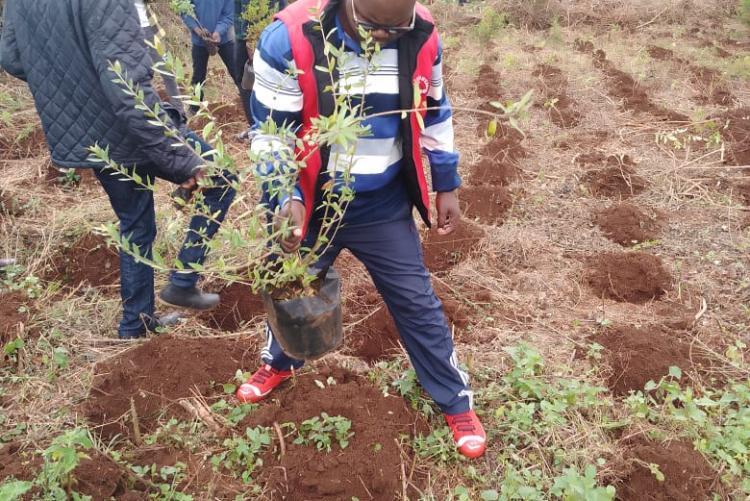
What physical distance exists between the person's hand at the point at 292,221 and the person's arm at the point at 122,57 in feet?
1.38

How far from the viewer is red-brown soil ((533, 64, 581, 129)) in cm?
546

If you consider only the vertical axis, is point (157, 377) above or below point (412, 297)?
below

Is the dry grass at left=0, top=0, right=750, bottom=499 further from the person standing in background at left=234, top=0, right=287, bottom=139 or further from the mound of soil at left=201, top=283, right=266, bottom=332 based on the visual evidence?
the person standing in background at left=234, top=0, right=287, bottom=139

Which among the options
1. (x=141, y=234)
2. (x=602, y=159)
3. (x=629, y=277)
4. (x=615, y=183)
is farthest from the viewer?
(x=602, y=159)

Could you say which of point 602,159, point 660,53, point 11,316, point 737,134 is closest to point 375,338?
point 11,316

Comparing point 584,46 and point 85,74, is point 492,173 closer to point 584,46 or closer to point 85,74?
point 85,74

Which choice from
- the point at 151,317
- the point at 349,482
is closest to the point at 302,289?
the point at 349,482

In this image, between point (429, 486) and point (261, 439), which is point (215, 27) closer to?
point (261, 439)

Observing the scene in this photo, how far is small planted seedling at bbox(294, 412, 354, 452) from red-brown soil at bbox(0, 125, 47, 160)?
3.95 metres

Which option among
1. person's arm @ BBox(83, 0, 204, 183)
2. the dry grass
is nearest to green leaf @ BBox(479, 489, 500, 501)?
the dry grass

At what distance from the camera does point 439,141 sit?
75.9 inches

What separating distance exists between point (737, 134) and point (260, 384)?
4823 millimetres

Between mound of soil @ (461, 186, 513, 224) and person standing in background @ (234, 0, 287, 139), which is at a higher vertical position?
person standing in background @ (234, 0, 287, 139)

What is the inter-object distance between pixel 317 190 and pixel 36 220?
267cm
